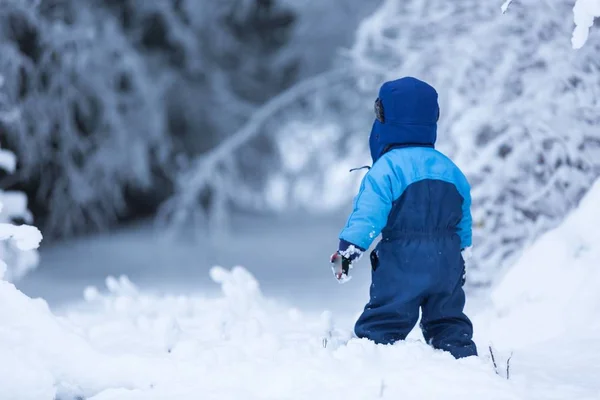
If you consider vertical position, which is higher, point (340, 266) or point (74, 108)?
point (74, 108)

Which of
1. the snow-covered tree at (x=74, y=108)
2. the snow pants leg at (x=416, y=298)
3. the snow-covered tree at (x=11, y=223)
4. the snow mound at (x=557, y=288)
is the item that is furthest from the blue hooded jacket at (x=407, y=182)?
the snow-covered tree at (x=74, y=108)

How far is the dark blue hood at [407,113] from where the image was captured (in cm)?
325

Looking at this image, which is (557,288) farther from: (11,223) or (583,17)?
(11,223)

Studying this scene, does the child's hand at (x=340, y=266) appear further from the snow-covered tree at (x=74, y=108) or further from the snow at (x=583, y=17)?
the snow-covered tree at (x=74, y=108)

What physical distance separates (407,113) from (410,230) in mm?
516

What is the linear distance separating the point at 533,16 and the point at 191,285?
4.28m

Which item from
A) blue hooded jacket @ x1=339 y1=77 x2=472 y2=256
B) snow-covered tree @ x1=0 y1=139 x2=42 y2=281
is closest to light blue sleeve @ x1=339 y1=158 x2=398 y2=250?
blue hooded jacket @ x1=339 y1=77 x2=472 y2=256

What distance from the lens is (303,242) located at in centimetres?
1142

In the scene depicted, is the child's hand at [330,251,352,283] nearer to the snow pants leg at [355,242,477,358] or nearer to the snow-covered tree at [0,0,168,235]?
the snow pants leg at [355,242,477,358]

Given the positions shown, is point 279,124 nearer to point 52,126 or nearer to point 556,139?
point 52,126

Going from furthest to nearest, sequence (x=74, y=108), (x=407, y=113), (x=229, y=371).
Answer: (x=74, y=108) < (x=407, y=113) < (x=229, y=371)

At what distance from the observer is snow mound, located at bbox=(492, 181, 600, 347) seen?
12.8 ft

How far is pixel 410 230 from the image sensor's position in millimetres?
3176

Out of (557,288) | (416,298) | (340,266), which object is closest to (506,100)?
(557,288)
